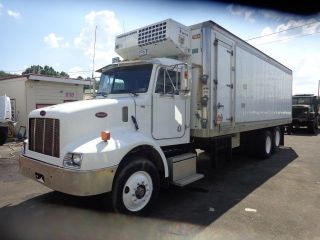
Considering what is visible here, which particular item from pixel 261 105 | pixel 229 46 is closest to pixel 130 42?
pixel 229 46

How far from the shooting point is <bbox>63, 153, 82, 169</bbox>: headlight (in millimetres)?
4258

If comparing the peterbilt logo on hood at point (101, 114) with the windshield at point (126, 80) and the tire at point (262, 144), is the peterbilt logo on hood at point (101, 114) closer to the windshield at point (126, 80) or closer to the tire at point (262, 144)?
the windshield at point (126, 80)

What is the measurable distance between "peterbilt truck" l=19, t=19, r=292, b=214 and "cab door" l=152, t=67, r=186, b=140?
0.02 m

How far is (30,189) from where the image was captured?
21.9 ft

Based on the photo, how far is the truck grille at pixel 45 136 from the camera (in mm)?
4695

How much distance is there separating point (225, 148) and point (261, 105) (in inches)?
106

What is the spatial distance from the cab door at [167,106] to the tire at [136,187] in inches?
31.1

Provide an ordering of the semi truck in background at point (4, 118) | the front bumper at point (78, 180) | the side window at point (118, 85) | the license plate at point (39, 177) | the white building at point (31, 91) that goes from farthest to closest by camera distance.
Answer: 1. the white building at point (31, 91)
2. the semi truck in background at point (4, 118)
3. the side window at point (118, 85)
4. the license plate at point (39, 177)
5. the front bumper at point (78, 180)

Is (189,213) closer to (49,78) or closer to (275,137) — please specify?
(275,137)

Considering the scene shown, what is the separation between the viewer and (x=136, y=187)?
4938mm

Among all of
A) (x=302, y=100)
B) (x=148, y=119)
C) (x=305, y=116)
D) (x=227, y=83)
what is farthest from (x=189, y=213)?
(x=302, y=100)

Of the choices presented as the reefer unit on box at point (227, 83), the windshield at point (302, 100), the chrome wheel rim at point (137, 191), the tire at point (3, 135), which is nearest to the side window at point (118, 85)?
the reefer unit on box at point (227, 83)

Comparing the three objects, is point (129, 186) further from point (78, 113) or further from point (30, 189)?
point (30, 189)

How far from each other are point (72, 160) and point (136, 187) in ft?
3.85
